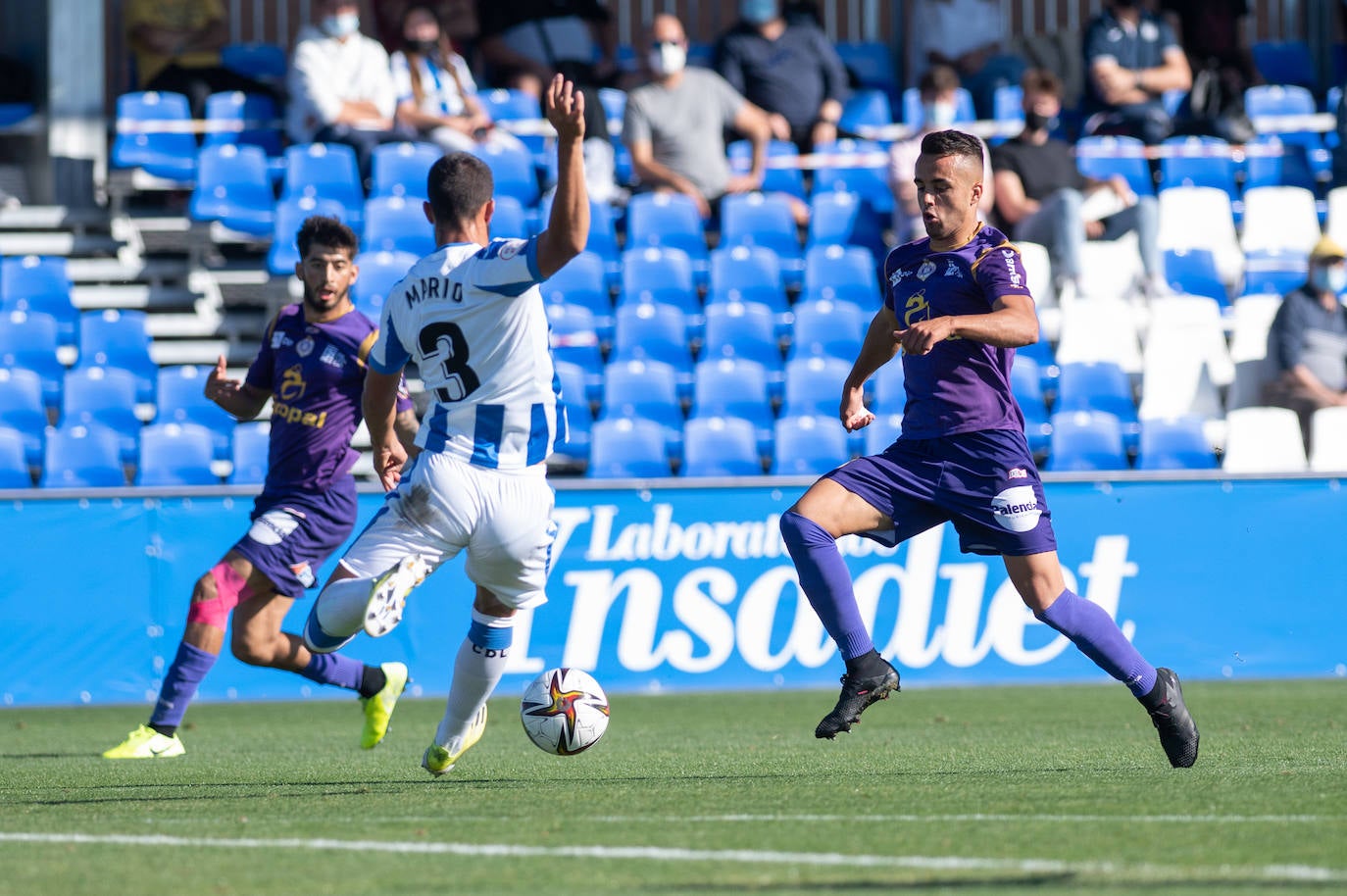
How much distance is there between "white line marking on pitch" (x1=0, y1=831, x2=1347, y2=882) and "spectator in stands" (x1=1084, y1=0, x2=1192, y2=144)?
12.9 metres

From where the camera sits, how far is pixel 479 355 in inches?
223

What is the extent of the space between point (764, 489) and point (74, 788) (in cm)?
544

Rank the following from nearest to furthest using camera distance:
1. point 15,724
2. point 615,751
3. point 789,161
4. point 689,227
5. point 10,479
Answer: point 615,751
point 15,724
point 10,479
point 689,227
point 789,161

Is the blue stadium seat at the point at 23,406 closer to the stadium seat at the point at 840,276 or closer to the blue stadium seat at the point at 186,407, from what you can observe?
the blue stadium seat at the point at 186,407

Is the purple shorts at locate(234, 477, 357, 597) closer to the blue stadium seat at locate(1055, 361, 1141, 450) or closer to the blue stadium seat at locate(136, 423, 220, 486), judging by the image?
the blue stadium seat at locate(136, 423, 220, 486)

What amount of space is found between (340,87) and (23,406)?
4.16m

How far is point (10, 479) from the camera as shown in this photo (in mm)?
11922

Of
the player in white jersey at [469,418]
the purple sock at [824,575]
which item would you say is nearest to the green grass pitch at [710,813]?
the purple sock at [824,575]

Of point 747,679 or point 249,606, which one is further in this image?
point 747,679

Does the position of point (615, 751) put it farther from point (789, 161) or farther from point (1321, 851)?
point (789, 161)

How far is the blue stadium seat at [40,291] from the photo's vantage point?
13.9 m

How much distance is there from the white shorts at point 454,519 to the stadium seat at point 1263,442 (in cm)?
823

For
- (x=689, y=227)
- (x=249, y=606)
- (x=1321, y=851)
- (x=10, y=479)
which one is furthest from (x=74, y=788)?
(x=689, y=227)

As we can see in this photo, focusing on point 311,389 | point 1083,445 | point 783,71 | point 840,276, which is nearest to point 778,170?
point 783,71
